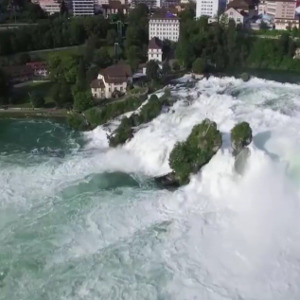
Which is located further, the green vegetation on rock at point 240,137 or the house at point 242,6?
the house at point 242,6

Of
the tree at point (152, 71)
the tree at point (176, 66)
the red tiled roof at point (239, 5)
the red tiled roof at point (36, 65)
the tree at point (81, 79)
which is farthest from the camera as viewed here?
the red tiled roof at point (239, 5)

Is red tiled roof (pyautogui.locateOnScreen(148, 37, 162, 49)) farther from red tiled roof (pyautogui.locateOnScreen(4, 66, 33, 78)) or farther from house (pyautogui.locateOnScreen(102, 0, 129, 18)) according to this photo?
house (pyautogui.locateOnScreen(102, 0, 129, 18))

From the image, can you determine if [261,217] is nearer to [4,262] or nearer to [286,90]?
[4,262]

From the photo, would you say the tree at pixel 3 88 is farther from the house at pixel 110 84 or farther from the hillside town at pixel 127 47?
the house at pixel 110 84

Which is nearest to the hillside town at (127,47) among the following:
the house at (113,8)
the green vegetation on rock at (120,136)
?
the house at (113,8)

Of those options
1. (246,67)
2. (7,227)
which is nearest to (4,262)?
(7,227)

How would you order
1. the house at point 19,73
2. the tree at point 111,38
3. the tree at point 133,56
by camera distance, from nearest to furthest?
the house at point 19,73, the tree at point 133,56, the tree at point 111,38

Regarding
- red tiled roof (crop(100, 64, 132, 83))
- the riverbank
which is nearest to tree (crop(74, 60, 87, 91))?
red tiled roof (crop(100, 64, 132, 83))
